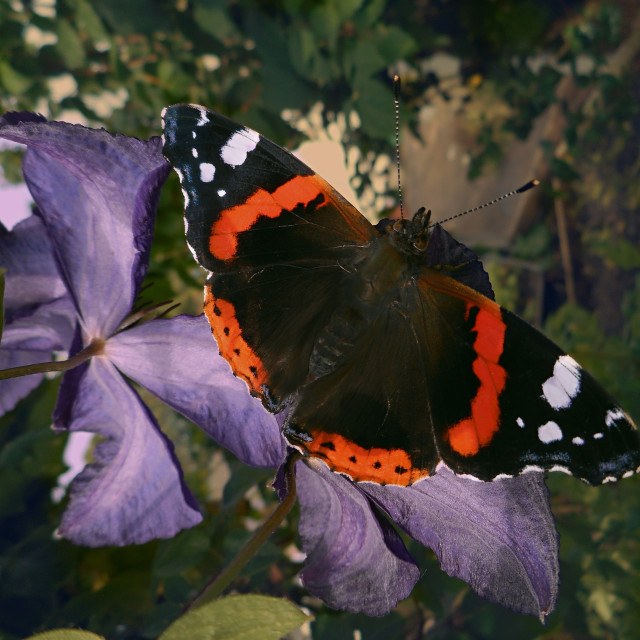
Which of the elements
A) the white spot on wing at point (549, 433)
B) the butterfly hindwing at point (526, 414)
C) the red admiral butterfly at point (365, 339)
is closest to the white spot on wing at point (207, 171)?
the red admiral butterfly at point (365, 339)

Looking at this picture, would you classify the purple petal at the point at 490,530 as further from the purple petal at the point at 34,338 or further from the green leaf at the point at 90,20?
the green leaf at the point at 90,20

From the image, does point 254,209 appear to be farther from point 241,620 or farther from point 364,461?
point 241,620

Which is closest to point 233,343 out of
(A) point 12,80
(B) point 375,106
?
(B) point 375,106

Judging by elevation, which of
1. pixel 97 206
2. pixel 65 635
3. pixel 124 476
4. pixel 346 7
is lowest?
pixel 124 476

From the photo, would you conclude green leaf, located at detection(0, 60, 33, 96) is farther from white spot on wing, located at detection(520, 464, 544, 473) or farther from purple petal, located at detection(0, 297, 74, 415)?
white spot on wing, located at detection(520, 464, 544, 473)

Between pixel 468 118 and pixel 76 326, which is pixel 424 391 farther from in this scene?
pixel 468 118

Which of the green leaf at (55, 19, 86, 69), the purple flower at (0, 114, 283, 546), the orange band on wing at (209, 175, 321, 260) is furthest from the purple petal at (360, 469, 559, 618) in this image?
the green leaf at (55, 19, 86, 69)
